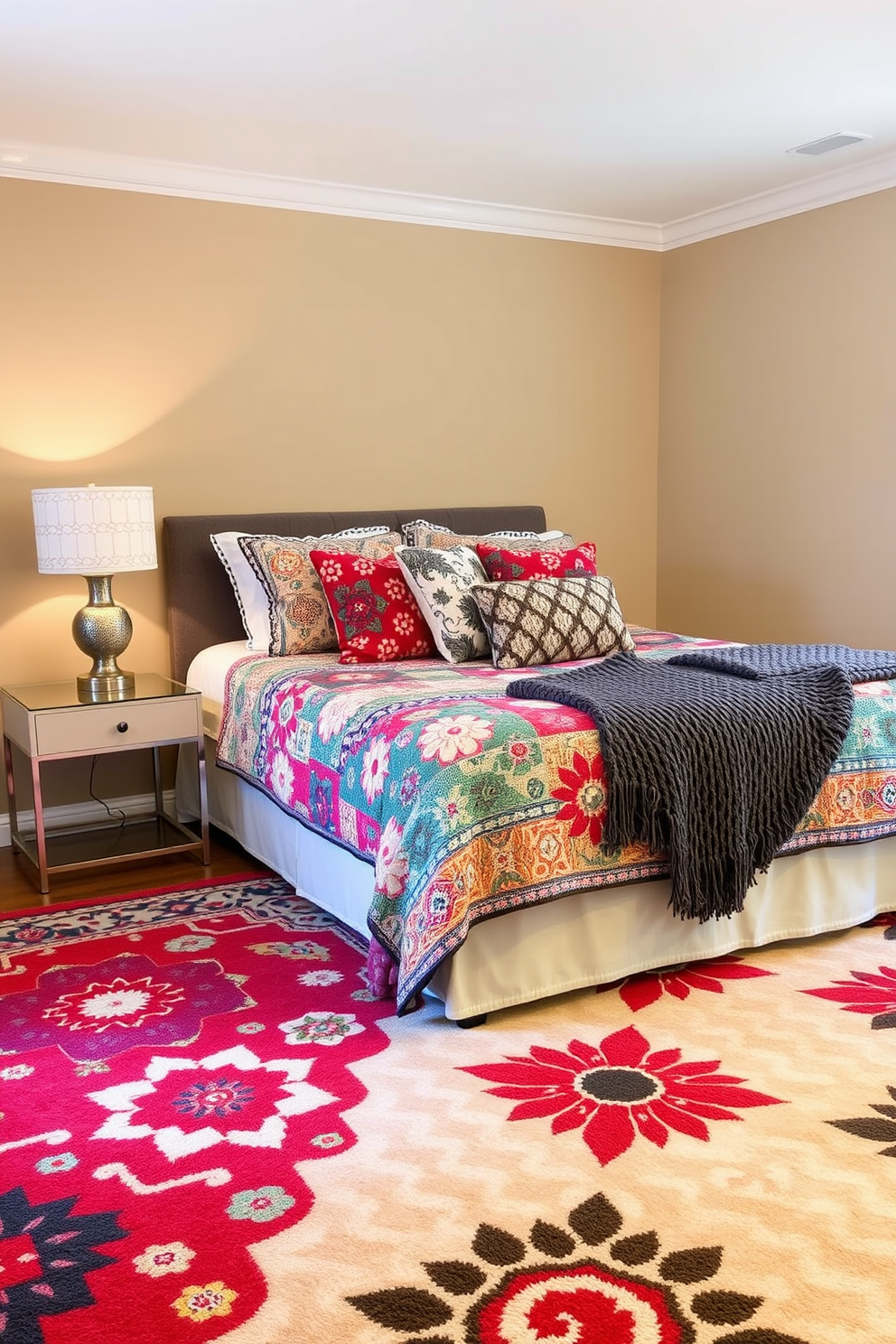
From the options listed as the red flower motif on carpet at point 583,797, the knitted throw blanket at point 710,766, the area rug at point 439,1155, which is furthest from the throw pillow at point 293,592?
the red flower motif on carpet at point 583,797

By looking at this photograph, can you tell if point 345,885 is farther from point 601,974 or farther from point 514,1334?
point 514,1334

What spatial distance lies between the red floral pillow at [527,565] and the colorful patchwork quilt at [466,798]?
0.79 m

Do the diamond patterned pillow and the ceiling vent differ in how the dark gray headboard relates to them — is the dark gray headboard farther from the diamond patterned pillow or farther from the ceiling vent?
the ceiling vent

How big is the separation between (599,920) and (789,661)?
108 centimetres

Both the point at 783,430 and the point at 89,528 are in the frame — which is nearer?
the point at 89,528

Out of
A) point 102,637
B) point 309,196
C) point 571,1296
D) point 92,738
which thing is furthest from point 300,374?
point 571,1296

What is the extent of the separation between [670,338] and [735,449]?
0.69 metres

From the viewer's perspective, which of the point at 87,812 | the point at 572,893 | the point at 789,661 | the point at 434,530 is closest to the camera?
the point at 572,893

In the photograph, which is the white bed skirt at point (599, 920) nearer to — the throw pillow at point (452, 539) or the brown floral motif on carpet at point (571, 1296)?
the brown floral motif on carpet at point (571, 1296)

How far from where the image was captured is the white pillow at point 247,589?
4.16m

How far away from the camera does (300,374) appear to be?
463 cm

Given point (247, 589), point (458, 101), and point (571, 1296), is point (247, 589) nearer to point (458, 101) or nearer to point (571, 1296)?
point (458, 101)

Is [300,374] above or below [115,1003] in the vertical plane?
above

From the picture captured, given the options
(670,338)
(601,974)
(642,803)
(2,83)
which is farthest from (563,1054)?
(670,338)
